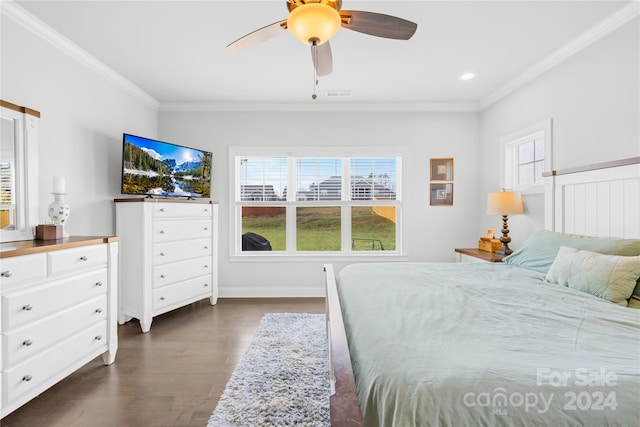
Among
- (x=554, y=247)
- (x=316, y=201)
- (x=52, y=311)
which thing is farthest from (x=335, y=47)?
(x=52, y=311)

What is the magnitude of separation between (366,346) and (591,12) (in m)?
2.87

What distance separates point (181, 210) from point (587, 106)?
13.0 feet

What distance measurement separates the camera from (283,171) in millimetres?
4152

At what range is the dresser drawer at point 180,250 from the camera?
9.99 feet

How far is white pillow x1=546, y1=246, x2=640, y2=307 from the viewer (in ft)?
5.10

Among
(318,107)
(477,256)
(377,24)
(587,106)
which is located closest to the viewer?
(377,24)

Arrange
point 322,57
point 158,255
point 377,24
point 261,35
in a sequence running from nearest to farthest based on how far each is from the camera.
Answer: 1. point 377,24
2. point 261,35
3. point 322,57
4. point 158,255

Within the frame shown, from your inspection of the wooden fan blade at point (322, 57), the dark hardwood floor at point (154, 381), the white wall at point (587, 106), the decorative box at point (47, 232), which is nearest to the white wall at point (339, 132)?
the white wall at point (587, 106)

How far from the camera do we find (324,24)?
1.41 m

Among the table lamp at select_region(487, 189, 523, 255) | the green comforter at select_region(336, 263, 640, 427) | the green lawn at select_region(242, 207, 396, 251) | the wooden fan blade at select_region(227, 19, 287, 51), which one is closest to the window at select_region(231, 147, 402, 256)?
the green lawn at select_region(242, 207, 396, 251)

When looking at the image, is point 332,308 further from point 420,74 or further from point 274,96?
point 274,96

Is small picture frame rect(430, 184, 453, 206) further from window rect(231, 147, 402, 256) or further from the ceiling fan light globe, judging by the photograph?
the ceiling fan light globe

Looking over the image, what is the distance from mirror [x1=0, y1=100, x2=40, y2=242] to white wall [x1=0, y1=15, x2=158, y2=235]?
0.11 m

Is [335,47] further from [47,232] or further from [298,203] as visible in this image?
[47,232]
